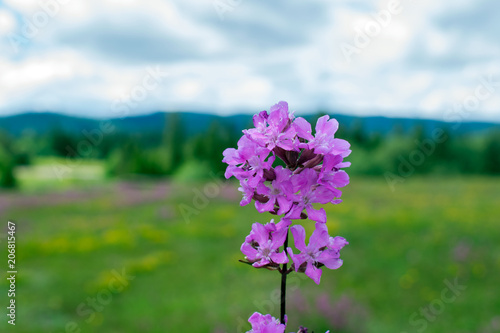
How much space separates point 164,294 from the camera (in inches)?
376

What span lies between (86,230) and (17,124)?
3295 centimetres

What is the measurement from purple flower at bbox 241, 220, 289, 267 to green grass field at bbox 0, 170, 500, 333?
198 inches

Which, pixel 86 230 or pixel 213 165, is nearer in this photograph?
pixel 86 230

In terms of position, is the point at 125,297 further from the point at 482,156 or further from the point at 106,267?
the point at 482,156

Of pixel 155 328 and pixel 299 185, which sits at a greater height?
pixel 299 185

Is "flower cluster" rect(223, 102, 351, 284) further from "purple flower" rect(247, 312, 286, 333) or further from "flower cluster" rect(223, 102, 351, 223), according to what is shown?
"purple flower" rect(247, 312, 286, 333)

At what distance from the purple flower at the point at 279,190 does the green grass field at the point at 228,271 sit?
5165 millimetres

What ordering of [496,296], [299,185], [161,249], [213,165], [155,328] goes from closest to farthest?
1. [299,185]
2. [155,328]
3. [496,296]
4. [161,249]
5. [213,165]

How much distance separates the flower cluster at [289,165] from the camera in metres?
1.69

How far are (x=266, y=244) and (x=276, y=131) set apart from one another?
431 mm

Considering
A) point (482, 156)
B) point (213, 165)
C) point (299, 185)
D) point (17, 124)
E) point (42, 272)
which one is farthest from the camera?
point (482, 156)

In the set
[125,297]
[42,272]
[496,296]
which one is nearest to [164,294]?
[125,297]

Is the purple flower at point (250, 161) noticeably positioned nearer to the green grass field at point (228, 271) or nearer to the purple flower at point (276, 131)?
the purple flower at point (276, 131)

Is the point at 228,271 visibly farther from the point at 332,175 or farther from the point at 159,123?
the point at 159,123
